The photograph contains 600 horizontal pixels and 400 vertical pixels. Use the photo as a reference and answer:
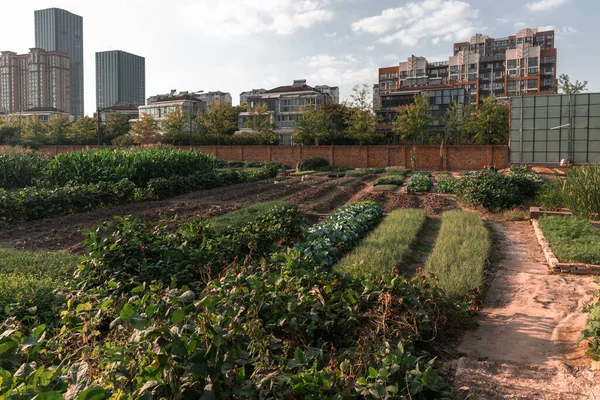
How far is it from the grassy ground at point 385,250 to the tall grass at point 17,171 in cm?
1517

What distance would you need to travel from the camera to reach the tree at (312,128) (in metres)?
46.9

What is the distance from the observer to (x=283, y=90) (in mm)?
81688

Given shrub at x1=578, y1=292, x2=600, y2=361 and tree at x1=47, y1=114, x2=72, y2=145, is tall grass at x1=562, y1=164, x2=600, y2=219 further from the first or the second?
tree at x1=47, y1=114, x2=72, y2=145

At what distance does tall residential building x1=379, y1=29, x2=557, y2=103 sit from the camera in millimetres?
94000

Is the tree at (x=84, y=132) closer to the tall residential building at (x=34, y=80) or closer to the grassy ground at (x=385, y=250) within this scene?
the grassy ground at (x=385, y=250)

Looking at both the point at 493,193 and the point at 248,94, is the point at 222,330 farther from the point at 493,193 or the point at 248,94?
the point at 248,94

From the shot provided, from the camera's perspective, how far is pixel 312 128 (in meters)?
47.2

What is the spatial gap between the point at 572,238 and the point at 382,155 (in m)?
30.7

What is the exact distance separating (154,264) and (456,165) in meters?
34.2

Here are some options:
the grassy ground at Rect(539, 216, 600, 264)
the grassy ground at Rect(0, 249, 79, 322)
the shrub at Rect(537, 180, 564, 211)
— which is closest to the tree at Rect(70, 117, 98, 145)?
the grassy ground at Rect(0, 249, 79, 322)

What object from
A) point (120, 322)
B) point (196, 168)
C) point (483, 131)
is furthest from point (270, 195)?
point (483, 131)

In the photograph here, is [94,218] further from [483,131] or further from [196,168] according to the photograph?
[483,131]

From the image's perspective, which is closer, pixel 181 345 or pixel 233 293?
pixel 181 345

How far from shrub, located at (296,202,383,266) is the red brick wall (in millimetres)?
25305
